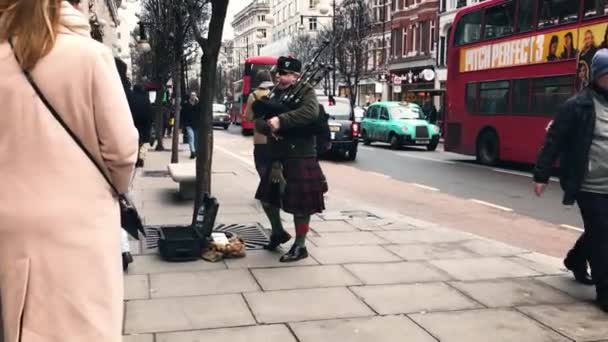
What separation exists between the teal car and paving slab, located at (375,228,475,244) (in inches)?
669

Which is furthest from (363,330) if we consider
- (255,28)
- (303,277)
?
(255,28)

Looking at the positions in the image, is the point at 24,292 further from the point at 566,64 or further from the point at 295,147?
the point at 566,64

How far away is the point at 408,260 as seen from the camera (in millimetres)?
6117

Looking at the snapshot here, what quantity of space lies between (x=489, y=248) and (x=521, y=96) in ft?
35.6

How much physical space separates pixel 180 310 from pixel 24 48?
281 centimetres

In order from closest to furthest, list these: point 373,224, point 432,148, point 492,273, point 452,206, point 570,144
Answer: point 570,144 → point 492,273 → point 373,224 → point 452,206 → point 432,148

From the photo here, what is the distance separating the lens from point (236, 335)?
159 inches

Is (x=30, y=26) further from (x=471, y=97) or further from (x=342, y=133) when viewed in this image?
(x=471, y=97)

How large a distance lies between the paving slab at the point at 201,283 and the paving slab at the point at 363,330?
94 cm

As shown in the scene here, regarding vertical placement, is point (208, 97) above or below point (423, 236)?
above

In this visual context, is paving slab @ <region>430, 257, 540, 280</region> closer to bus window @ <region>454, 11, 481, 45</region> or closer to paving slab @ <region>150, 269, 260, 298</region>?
paving slab @ <region>150, 269, 260, 298</region>

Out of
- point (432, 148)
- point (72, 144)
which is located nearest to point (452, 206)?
point (72, 144)

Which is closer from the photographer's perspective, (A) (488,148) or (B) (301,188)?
(B) (301,188)

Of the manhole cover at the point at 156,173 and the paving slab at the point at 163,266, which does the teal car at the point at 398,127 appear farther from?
the paving slab at the point at 163,266
